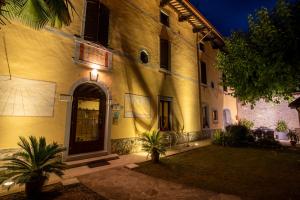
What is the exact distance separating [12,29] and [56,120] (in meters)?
3.20

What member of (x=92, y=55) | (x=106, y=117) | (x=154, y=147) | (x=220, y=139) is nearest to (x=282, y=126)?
(x=220, y=139)

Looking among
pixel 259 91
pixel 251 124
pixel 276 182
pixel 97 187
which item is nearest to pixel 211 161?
pixel 276 182

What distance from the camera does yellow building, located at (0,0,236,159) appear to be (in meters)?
5.50

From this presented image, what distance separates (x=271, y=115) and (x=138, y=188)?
16.9 m

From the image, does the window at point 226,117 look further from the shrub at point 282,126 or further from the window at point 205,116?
the window at point 205,116

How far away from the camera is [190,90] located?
43.5 feet

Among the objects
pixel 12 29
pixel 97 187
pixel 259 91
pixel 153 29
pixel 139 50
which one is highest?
pixel 153 29

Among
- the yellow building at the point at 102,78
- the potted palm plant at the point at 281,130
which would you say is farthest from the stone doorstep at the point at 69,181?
the potted palm plant at the point at 281,130

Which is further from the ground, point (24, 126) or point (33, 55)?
point (33, 55)

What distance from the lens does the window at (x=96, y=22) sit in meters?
7.59

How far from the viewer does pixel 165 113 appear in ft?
36.3

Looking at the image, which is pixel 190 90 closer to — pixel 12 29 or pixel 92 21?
pixel 92 21

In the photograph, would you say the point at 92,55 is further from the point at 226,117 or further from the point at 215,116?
the point at 226,117

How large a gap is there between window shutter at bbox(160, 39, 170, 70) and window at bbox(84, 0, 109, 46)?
4.35 metres
